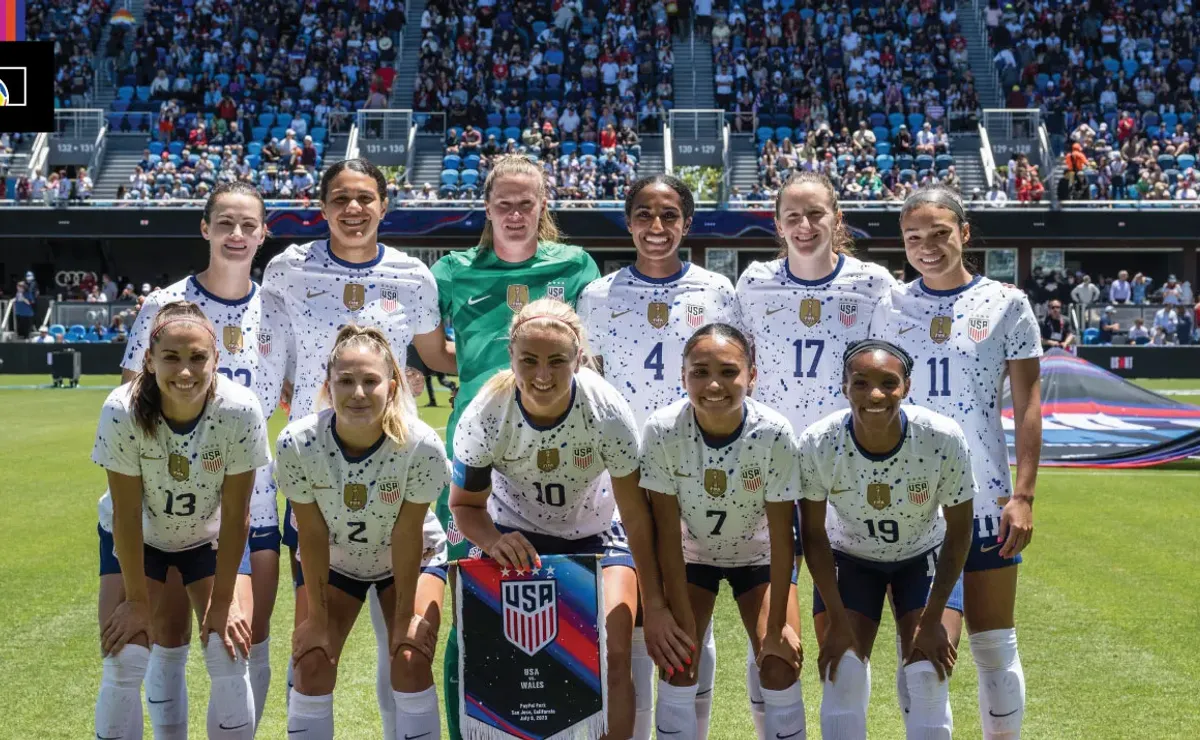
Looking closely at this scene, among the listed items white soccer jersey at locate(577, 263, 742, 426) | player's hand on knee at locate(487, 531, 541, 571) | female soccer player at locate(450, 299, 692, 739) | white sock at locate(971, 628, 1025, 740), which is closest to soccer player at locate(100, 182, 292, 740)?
female soccer player at locate(450, 299, 692, 739)

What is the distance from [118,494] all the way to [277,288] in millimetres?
1099

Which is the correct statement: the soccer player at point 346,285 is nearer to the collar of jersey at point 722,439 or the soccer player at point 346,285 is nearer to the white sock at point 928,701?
the collar of jersey at point 722,439

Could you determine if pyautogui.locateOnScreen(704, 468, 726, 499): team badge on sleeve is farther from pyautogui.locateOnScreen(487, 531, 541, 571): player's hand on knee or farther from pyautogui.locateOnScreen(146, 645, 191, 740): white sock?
pyautogui.locateOnScreen(146, 645, 191, 740): white sock

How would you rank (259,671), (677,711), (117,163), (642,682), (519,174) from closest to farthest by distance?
(677,711) → (642,682) → (259,671) → (519,174) → (117,163)

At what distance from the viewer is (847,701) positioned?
385 cm

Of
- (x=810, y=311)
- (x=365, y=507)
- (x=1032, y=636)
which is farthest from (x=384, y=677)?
(x=1032, y=636)

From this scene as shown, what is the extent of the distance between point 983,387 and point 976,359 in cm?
11

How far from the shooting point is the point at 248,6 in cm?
3934

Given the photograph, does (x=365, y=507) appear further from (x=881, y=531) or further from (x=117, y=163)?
(x=117, y=163)

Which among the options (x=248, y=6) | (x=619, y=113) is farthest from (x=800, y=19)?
(x=248, y=6)

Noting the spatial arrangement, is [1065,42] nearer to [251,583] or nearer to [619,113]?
[619,113]

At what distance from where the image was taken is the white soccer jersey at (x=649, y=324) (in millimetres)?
4648

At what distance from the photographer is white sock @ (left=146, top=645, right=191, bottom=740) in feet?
13.2

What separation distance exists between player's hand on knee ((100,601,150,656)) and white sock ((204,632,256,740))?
22cm
